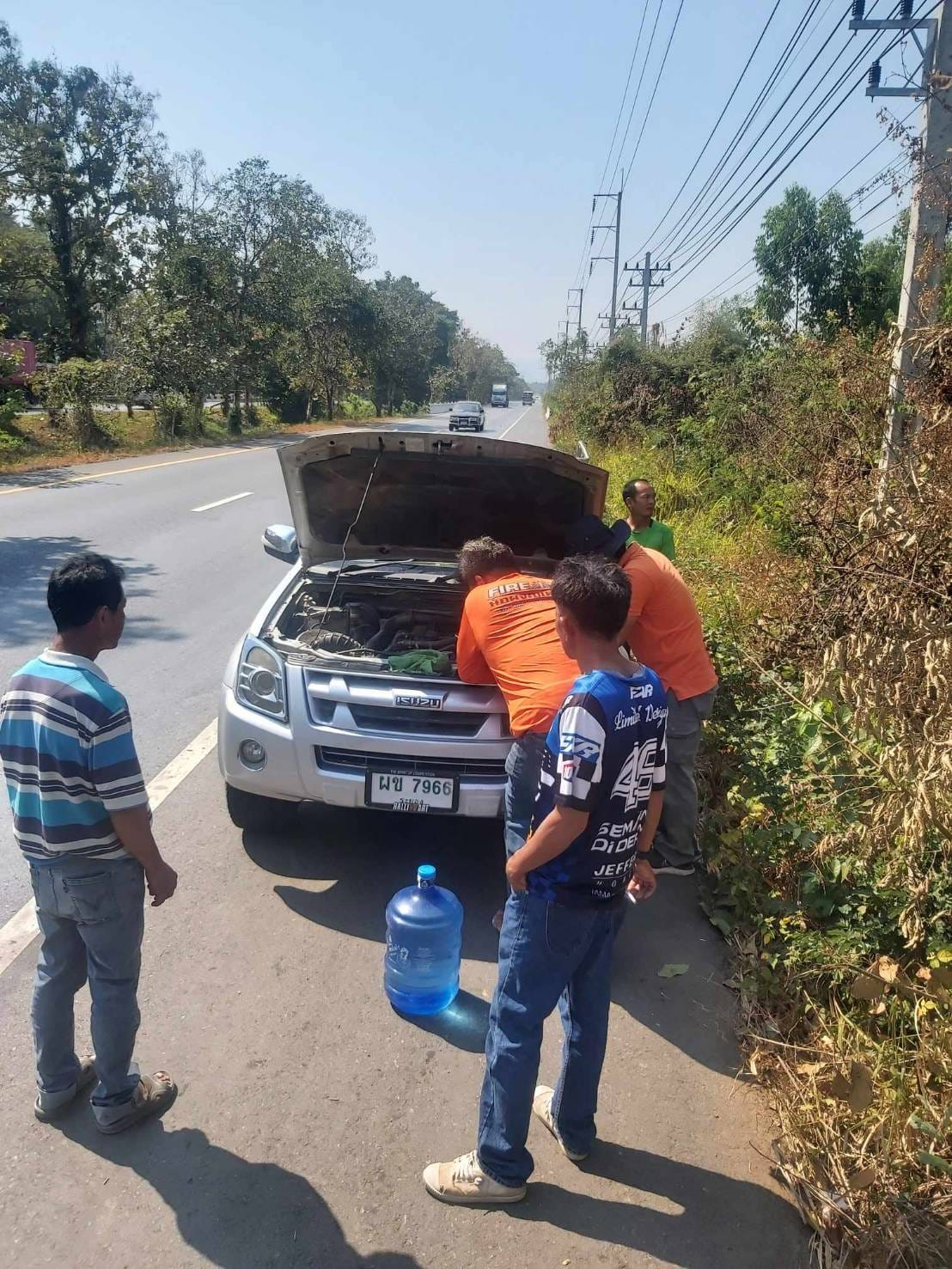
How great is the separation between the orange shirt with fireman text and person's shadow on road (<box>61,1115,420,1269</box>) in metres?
1.51

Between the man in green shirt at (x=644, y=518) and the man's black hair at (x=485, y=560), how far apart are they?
1803 mm

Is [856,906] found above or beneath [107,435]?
above

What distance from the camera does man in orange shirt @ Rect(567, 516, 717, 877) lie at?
4078 mm

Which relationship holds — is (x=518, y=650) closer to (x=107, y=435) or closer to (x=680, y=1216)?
(x=680, y=1216)

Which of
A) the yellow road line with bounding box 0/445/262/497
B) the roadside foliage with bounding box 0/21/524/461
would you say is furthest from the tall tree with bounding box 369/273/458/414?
the yellow road line with bounding box 0/445/262/497

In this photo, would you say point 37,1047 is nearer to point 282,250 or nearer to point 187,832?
point 187,832

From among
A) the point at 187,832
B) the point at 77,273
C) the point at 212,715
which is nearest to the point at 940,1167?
the point at 187,832

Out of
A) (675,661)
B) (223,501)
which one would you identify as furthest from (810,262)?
(675,661)

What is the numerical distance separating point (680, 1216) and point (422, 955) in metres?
1.18

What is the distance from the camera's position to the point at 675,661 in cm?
417

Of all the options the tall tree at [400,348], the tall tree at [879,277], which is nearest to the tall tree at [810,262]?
the tall tree at [879,277]

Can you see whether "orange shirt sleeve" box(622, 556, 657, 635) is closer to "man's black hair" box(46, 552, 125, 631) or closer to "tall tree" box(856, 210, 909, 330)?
"man's black hair" box(46, 552, 125, 631)

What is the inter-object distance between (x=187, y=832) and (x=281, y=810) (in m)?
0.52

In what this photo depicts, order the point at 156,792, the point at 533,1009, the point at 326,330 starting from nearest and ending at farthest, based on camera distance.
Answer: the point at 533,1009 → the point at 156,792 → the point at 326,330
